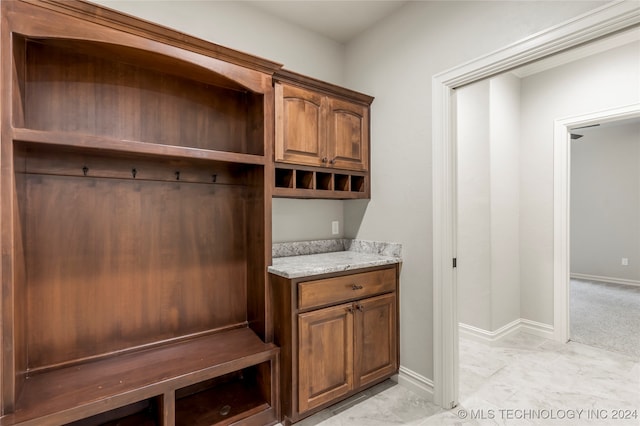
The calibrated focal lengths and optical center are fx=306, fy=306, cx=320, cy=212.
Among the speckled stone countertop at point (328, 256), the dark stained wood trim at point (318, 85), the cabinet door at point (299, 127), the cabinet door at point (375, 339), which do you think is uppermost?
the dark stained wood trim at point (318, 85)

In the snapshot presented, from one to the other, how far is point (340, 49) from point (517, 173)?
2343 millimetres

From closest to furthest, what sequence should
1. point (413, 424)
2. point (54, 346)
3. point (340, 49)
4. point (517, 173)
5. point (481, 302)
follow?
point (54, 346) < point (413, 424) < point (340, 49) < point (481, 302) < point (517, 173)

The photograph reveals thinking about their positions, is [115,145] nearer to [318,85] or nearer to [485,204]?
[318,85]

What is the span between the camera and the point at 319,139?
228 cm

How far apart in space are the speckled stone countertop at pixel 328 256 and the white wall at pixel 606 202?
5.09 metres

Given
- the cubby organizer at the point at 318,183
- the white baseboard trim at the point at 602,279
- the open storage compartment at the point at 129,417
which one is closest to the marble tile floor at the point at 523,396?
the open storage compartment at the point at 129,417

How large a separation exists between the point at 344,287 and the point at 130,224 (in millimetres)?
1369

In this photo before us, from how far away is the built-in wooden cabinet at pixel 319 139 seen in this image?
2.12 m

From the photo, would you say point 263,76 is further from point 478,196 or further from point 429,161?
point 478,196

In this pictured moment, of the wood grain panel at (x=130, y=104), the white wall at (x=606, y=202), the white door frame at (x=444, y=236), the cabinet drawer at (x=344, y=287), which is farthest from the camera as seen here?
the white wall at (x=606, y=202)

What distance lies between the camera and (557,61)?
311cm

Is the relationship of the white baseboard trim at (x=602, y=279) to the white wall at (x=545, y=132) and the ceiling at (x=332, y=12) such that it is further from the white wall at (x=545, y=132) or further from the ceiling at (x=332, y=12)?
the ceiling at (x=332, y=12)

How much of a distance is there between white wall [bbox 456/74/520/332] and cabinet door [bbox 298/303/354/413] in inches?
68.5

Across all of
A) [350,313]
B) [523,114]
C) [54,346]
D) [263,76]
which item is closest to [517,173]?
[523,114]
